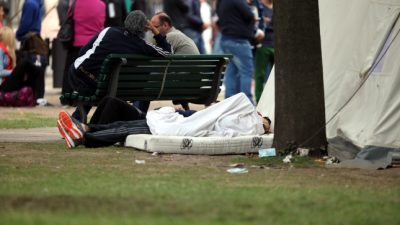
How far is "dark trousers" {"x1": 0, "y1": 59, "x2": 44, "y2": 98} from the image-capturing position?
19.5 metres

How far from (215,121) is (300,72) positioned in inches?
54.2

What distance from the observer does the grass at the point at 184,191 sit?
283 inches

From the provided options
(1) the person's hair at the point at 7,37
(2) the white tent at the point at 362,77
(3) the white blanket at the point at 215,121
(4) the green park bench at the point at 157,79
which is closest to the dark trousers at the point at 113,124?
(3) the white blanket at the point at 215,121

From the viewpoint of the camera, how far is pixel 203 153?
36.4ft

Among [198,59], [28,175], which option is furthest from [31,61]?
[28,175]

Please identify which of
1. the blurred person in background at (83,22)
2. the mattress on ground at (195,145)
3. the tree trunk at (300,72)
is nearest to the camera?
the tree trunk at (300,72)

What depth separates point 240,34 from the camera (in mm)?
18594

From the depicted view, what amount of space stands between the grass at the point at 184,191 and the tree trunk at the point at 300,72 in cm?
30

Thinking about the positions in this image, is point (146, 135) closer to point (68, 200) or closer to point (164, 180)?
point (164, 180)

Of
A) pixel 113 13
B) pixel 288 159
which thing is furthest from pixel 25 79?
pixel 288 159

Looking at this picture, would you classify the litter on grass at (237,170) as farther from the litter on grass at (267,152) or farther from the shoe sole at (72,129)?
the shoe sole at (72,129)

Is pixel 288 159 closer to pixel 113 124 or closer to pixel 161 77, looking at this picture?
pixel 113 124

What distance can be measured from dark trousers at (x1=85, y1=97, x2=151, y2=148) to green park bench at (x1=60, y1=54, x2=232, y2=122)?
403mm

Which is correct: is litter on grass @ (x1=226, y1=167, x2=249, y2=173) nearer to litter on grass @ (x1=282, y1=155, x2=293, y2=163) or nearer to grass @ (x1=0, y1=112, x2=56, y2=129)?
litter on grass @ (x1=282, y1=155, x2=293, y2=163)
